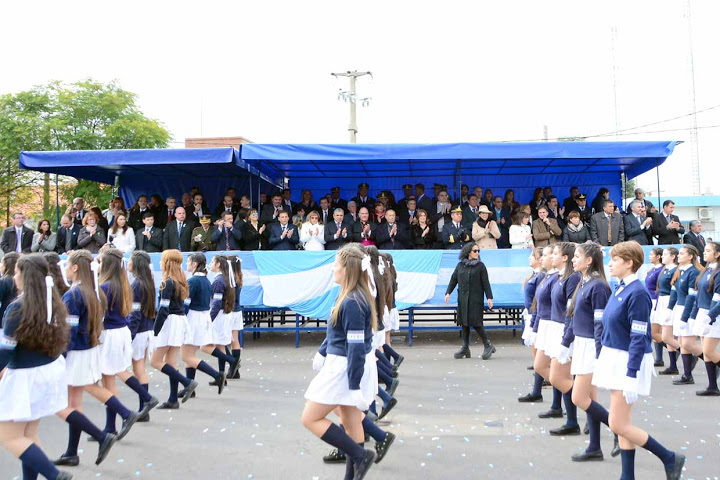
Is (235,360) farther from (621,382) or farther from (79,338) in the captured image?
(621,382)

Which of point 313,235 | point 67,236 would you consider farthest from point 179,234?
point 313,235

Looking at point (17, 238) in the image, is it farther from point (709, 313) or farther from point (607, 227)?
point (709, 313)

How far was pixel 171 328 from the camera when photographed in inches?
260

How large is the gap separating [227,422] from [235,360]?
84.1 inches

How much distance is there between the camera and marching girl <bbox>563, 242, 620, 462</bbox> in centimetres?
473

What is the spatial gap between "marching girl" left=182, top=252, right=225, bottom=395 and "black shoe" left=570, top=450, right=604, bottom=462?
4049 mm

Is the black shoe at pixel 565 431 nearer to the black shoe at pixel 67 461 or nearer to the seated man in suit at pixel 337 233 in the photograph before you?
the black shoe at pixel 67 461

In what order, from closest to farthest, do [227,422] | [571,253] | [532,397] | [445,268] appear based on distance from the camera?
[571,253] → [227,422] → [532,397] → [445,268]

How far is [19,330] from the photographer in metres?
3.81

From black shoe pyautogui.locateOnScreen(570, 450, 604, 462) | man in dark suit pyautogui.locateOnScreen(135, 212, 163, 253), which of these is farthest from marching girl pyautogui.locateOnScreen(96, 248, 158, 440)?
man in dark suit pyautogui.locateOnScreen(135, 212, 163, 253)

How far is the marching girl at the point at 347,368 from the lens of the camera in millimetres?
3910

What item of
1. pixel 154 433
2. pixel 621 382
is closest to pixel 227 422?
pixel 154 433

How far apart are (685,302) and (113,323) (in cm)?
665

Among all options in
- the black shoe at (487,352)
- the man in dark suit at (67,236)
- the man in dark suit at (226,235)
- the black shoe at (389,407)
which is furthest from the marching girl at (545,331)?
the man in dark suit at (67,236)
